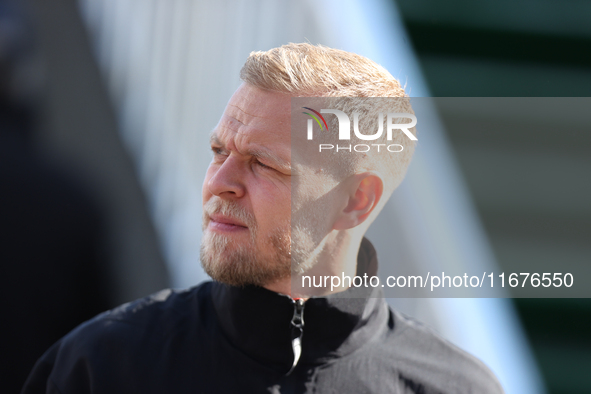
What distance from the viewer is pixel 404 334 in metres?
1.43

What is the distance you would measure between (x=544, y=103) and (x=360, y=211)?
856 millimetres

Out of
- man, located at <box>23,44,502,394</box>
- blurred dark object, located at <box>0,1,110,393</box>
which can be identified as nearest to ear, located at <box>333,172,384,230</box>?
man, located at <box>23,44,502,394</box>

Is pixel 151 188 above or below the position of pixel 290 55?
below

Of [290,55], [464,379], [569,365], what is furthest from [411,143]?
[569,365]

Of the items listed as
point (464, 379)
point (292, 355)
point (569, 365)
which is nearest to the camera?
point (292, 355)

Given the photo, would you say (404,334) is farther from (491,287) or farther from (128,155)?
(128,155)

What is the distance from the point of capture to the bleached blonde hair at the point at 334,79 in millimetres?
1274

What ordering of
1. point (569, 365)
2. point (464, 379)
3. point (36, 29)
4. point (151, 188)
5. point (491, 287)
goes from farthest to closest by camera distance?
point (151, 188) → point (36, 29) → point (569, 365) → point (491, 287) → point (464, 379)

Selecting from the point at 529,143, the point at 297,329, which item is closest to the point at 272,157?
the point at 297,329

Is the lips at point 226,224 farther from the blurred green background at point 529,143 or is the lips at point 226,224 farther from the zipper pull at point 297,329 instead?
the blurred green background at point 529,143

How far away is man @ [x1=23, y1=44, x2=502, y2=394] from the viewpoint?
1.26m

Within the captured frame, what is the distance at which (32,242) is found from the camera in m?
1.94

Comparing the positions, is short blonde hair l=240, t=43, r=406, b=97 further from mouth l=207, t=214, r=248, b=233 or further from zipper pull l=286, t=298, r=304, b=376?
zipper pull l=286, t=298, r=304, b=376

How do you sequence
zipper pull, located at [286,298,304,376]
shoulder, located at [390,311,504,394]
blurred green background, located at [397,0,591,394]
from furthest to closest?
blurred green background, located at [397,0,591,394] < shoulder, located at [390,311,504,394] < zipper pull, located at [286,298,304,376]
